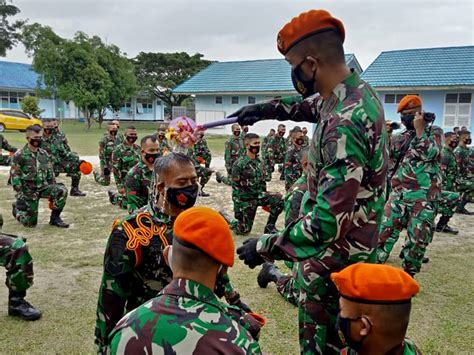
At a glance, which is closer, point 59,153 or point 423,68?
point 59,153

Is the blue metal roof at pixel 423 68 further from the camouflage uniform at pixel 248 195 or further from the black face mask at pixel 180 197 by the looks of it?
the black face mask at pixel 180 197

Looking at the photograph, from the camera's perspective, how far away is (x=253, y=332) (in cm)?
197

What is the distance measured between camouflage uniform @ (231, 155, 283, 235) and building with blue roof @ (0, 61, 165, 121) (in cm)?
3278

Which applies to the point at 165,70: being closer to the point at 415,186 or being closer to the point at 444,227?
the point at 444,227

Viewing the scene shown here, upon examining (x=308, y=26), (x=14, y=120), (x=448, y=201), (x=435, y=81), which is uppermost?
(x=435, y=81)

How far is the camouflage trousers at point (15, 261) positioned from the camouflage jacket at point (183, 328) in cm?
303

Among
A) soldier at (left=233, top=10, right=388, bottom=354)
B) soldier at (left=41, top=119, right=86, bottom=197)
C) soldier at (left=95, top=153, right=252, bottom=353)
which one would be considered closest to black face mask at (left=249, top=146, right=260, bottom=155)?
soldier at (left=41, top=119, right=86, bottom=197)

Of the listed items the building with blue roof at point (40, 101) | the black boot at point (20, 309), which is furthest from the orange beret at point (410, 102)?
the building with blue roof at point (40, 101)

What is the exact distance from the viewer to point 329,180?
2043 millimetres

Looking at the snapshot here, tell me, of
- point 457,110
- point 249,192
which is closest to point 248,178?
point 249,192

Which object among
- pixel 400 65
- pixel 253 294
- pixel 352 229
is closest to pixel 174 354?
pixel 352 229

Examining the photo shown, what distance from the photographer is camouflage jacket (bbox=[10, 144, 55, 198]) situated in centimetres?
774

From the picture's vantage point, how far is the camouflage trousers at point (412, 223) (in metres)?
5.35

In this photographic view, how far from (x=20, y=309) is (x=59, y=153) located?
22.0ft
